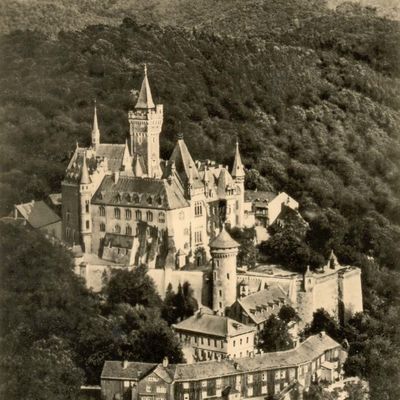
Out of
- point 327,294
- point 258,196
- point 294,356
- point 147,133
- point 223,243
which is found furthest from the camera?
point 258,196

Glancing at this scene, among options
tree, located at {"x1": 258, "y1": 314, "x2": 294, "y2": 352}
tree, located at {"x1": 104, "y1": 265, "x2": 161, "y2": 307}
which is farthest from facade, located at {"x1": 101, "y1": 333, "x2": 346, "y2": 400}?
tree, located at {"x1": 104, "y1": 265, "x2": 161, "y2": 307}

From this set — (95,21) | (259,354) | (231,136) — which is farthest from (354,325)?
(95,21)

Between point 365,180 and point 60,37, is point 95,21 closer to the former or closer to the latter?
point 60,37

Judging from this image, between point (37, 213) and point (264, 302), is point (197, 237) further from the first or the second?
point (37, 213)

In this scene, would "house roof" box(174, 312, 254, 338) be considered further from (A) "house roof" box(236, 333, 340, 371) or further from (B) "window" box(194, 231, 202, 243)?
(B) "window" box(194, 231, 202, 243)

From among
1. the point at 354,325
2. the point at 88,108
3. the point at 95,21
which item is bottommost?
the point at 354,325

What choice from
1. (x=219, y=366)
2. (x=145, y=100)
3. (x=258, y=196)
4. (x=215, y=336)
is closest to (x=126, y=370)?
(x=219, y=366)

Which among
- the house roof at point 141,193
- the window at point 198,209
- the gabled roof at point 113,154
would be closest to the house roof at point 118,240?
the house roof at point 141,193
